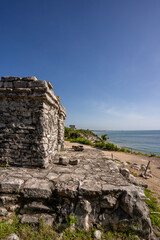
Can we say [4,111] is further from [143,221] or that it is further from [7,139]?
[143,221]

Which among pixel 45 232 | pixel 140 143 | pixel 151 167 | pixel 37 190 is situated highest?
pixel 37 190

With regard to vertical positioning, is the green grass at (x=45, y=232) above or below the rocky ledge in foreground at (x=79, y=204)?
below

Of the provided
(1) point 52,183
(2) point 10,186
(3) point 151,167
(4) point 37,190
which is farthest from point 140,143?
(2) point 10,186

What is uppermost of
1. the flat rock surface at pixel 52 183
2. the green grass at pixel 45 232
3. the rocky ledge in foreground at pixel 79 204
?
the flat rock surface at pixel 52 183

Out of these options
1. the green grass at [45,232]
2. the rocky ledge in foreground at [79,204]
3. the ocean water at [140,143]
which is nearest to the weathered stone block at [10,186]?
the rocky ledge in foreground at [79,204]

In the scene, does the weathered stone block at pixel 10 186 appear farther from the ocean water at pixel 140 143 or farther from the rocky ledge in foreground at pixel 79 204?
the ocean water at pixel 140 143

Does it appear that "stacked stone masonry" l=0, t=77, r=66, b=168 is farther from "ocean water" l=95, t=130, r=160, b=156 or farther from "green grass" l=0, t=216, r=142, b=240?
"ocean water" l=95, t=130, r=160, b=156

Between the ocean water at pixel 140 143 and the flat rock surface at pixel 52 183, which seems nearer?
the flat rock surface at pixel 52 183

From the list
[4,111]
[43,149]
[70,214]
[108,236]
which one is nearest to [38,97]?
[4,111]

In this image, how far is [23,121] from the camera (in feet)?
12.2

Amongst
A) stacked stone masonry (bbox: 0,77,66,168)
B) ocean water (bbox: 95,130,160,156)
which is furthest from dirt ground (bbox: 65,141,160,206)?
ocean water (bbox: 95,130,160,156)

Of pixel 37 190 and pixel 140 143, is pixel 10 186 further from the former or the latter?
pixel 140 143

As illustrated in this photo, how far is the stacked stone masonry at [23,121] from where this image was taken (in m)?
3.64

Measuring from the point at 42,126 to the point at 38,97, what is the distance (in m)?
0.94
